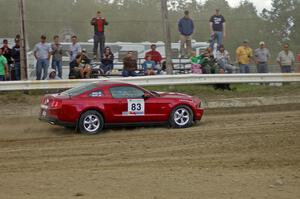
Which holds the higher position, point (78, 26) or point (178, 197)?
point (78, 26)

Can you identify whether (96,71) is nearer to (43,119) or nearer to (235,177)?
(43,119)

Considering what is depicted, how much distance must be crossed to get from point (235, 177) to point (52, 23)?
25.4 meters

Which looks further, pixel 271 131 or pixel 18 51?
pixel 18 51

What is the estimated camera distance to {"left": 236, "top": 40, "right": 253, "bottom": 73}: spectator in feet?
69.7

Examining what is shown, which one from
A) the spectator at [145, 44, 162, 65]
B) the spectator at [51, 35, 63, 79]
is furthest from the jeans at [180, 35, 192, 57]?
the spectator at [51, 35, 63, 79]

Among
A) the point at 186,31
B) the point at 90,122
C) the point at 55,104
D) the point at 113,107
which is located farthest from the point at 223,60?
the point at 55,104

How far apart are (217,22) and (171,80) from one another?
3.84 meters

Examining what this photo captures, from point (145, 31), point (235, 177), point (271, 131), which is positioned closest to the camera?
point (235, 177)

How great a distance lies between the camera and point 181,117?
15117 mm

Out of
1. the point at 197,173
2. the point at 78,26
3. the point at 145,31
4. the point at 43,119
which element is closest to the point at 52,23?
the point at 78,26

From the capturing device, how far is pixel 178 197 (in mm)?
7852

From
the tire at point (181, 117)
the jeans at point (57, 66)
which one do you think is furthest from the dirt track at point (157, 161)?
the jeans at point (57, 66)

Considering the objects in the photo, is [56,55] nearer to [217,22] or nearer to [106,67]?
[106,67]

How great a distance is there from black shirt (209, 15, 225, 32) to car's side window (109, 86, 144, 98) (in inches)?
316
